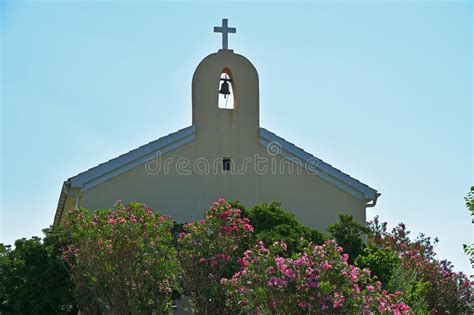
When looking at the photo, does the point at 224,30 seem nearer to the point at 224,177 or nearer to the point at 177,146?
the point at 177,146

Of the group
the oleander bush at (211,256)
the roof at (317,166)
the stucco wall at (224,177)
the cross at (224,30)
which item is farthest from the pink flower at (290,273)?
the cross at (224,30)

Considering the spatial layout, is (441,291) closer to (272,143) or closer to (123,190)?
(272,143)

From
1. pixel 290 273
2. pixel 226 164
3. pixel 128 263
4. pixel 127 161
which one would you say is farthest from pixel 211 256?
pixel 226 164

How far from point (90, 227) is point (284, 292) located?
4942 millimetres

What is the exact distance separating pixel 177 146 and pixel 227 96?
2333 mm

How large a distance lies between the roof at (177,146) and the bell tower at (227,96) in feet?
1.52

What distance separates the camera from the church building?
21688mm

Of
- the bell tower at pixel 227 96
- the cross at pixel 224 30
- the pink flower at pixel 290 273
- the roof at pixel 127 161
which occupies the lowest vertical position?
the pink flower at pixel 290 273

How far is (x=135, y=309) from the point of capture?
15.8 meters

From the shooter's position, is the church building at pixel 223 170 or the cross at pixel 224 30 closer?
the church building at pixel 223 170

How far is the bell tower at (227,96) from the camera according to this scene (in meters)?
22.6

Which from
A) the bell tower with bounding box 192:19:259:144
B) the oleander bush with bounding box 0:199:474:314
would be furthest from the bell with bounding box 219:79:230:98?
the oleander bush with bounding box 0:199:474:314

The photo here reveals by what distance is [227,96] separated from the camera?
2322 centimetres

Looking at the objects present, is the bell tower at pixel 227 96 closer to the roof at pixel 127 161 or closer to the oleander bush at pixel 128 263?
the roof at pixel 127 161
